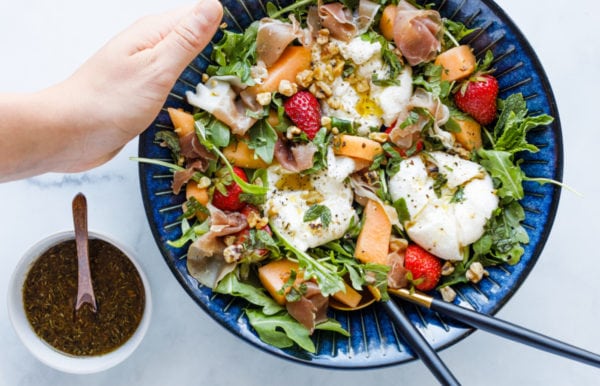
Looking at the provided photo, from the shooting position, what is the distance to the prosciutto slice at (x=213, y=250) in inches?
99.4

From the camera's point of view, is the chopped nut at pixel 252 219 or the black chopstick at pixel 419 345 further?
the chopped nut at pixel 252 219

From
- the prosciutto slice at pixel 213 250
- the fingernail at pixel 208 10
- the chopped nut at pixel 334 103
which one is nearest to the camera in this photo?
the fingernail at pixel 208 10

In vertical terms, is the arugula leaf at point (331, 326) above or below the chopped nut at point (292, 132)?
below

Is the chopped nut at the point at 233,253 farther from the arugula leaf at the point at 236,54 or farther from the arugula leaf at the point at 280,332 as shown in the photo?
the arugula leaf at the point at 236,54

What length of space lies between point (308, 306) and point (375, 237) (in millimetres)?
365

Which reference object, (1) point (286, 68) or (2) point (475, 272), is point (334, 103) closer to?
(1) point (286, 68)

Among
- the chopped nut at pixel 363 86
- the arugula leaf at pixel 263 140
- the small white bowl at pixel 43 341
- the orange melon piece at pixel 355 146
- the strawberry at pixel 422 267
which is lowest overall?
the small white bowl at pixel 43 341

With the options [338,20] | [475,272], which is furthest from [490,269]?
[338,20]

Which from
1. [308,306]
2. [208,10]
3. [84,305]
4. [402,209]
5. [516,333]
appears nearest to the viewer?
[208,10]

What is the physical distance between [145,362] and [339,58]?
148 centimetres

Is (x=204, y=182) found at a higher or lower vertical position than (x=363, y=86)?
lower

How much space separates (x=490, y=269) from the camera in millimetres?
2660

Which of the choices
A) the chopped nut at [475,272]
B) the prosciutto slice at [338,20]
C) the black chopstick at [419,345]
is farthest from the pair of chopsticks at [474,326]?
the prosciutto slice at [338,20]

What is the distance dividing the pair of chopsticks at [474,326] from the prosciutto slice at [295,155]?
609 millimetres
